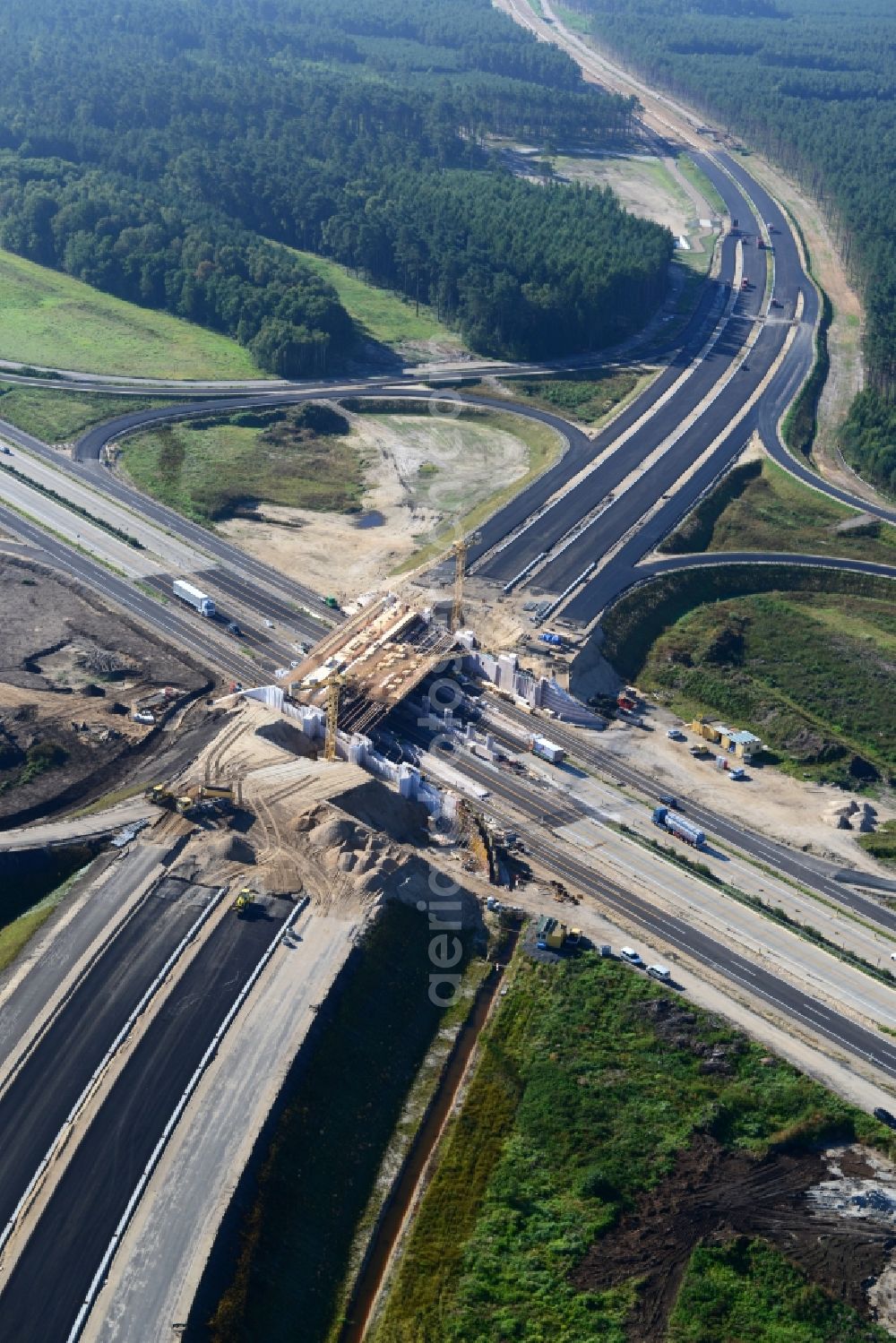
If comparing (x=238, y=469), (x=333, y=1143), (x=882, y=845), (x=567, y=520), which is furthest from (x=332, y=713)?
(x=238, y=469)

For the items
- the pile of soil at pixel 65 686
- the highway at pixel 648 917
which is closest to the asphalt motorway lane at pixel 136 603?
the pile of soil at pixel 65 686

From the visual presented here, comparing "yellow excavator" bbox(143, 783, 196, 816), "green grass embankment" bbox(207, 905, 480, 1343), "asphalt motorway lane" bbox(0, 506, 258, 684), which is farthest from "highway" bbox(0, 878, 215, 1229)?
"asphalt motorway lane" bbox(0, 506, 258, 684)

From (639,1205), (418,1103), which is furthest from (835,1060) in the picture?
(418,1103)

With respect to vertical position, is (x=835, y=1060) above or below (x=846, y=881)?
below

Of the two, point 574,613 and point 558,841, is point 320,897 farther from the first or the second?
point 574,613

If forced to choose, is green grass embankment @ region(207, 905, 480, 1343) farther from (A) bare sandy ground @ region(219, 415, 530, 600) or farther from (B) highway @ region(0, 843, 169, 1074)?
(A) bare sandy ground @ region(219, 415, 530, 600)
